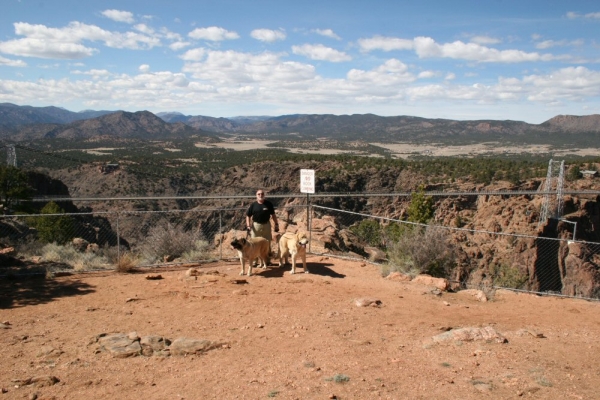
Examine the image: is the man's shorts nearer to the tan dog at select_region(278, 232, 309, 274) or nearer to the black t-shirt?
the black t-shirt

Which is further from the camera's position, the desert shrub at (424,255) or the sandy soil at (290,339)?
the desert shrub at (424,255)

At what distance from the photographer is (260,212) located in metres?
11.2

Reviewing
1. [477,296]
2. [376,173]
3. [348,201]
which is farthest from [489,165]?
[477,296]

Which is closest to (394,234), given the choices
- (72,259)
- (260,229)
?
(260,229)

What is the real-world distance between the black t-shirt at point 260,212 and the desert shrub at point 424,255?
3388 millimetres

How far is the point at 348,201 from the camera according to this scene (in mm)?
58062

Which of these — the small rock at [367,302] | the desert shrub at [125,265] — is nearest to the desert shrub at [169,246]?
the desert shrub at [125,265]

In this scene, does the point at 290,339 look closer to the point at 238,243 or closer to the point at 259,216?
the point at 238,243

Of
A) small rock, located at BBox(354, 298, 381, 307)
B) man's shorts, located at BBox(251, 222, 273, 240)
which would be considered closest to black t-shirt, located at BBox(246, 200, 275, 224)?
man's shorts, located at BBox(251, 222, 273, 240)

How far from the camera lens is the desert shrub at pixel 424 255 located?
12.1 meters

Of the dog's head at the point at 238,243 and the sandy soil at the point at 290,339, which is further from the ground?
the dog's head at the point at 238,243

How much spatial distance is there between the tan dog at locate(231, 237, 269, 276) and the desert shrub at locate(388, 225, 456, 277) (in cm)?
321

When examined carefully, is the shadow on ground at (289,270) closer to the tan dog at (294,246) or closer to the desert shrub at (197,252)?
the tan dog at (294,246)

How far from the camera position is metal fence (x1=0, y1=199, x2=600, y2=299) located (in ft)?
38.9
